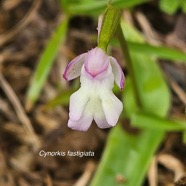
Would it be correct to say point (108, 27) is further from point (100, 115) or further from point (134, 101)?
point (134, 101)

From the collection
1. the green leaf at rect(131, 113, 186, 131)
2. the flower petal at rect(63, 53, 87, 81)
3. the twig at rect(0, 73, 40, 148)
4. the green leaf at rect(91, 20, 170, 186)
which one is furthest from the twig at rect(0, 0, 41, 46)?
the flower petal at rect(63, 53, 87, 81)

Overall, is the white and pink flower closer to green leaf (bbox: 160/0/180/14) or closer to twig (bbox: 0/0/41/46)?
green leaf (bbox: 160/0/180/14)

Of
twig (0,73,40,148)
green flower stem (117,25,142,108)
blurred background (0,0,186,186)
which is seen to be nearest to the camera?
green flower stem (117,25,142,108)

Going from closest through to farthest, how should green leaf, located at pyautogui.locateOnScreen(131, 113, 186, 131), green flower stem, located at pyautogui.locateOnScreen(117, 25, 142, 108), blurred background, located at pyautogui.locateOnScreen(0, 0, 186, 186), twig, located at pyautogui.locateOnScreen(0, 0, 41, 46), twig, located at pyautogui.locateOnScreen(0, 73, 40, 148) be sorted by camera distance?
green flower stem, located at pyautogui.locateOnScreen(117, 25, 142, 108), green leaf, located at pyautogui.locateOnScreen(131, 113, 186, 131), blurred background, located at pyautogui.locateOnScreen(0, 0, 186, 186), twig, located at pyautogui.locateOnScreen(0, 73, 40, 148), twig, located at pyautogui.locateOnScreen(0, 0, 41, 46)

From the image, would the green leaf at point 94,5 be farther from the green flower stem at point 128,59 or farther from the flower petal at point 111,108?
the flower petal at point 111,108

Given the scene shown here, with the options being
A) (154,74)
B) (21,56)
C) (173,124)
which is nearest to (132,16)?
(154,74)

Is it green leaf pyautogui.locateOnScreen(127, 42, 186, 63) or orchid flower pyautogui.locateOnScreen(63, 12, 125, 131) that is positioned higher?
orchid flower pyautogui.locateOnScreen(63, 12, 125, 131)

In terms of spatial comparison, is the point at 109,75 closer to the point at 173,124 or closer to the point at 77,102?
the point at 77,102
